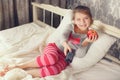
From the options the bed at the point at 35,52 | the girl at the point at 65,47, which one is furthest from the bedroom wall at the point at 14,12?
the girl at the point at 65,47

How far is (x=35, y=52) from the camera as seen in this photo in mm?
2010

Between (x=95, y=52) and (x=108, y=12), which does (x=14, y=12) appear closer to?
(x=108, y=12)

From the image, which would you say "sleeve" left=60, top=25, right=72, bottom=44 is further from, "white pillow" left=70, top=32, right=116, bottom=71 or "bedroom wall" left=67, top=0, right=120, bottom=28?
"bedroom wall" left=67, top=0, right=120, bottom=28

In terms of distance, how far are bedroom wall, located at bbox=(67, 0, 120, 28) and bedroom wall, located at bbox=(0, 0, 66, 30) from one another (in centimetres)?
61

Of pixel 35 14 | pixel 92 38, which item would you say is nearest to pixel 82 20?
pixel 92 38

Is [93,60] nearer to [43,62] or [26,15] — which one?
[43,62]

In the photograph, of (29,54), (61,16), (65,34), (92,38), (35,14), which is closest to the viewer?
(92,38)

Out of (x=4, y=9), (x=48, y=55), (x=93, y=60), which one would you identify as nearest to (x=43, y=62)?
(x=48, y=55)

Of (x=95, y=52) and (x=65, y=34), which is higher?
(x=65, y=34)

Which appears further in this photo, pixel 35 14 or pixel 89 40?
pixel 35 14

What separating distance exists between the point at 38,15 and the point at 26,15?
17 cm

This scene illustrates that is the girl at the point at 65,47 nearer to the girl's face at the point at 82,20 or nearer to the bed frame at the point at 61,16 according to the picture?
the girl's face at the point at 82,20

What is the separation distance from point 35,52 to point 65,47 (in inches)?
13.8

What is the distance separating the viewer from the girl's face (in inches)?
68.4
